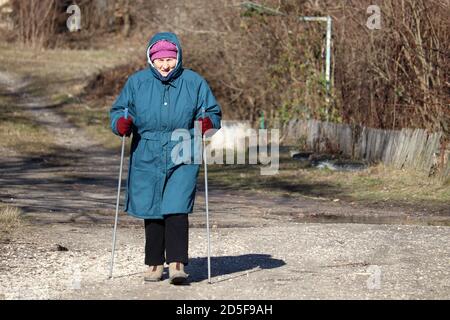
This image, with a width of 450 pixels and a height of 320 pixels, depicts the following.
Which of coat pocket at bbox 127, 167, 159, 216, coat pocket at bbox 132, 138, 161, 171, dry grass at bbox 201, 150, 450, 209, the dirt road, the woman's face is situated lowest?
dry grass at bbox 201, 150, 450, 209

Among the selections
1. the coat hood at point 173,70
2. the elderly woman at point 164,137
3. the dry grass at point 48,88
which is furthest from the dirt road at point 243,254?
the dry grass at point 48,88

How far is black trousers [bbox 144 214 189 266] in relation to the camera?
8.82 meters

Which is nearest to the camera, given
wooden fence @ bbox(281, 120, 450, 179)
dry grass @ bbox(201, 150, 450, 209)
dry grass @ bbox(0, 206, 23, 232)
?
dry grass @ bbox(0, 206, 23, 232)

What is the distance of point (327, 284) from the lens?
8852 mm

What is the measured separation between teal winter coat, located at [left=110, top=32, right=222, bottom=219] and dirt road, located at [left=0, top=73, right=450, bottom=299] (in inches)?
26.3

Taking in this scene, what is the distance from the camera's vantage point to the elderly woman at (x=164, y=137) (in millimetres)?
8820

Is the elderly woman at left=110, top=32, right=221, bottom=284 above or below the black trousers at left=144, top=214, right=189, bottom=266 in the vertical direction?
above

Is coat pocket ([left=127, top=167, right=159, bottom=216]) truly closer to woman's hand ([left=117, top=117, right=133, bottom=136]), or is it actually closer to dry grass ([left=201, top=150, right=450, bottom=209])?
woman's hand ([left=117, top=117, right=133, bottom=136])

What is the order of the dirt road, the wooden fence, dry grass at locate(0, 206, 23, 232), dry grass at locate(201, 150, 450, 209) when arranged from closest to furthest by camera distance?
the dirt road
dry grass at locate(0, 206, 23, 232)
dry grass at locate(201, 150, 450, 209)
the wooden fence

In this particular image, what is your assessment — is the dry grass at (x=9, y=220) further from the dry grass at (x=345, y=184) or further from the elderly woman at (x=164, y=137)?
the dry grass at (x=345, y=184)

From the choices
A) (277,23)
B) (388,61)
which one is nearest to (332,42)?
(277,23)

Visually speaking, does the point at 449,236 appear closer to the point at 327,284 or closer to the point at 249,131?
the point at 327,284

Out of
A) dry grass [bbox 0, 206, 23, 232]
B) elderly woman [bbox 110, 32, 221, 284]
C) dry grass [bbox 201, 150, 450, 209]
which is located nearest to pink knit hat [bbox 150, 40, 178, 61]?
elderly woman [bbox 110, 32, 221, 284]

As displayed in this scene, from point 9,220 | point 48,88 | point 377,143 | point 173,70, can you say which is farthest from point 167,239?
point 48,88
